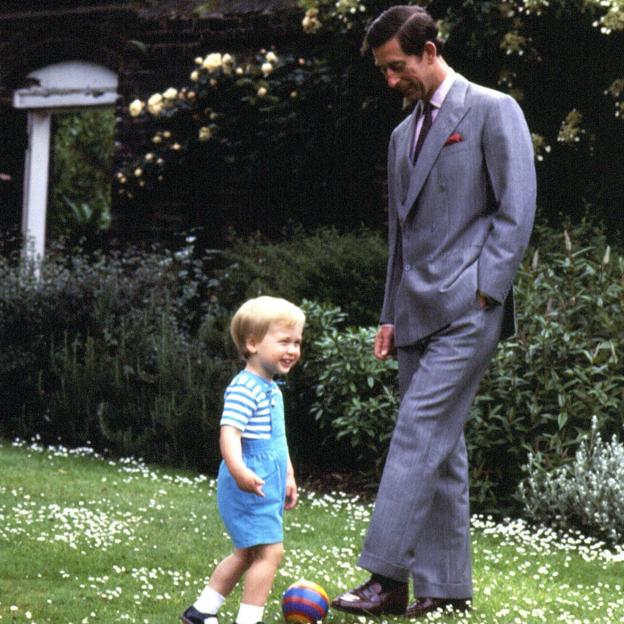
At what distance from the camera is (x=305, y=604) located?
4.48m

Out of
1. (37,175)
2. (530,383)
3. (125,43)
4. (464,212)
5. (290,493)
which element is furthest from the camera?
(37,175)

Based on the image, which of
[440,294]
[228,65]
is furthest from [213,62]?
[440,294]

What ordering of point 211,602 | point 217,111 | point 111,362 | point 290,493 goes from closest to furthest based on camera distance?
point 211,602 < point 290,493 < point 111,362 < point 217,111

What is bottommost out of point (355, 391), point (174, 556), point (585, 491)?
point (174, 556)

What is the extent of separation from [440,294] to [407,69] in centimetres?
78

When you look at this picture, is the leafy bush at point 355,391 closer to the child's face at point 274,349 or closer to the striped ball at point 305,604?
the striped ball at point 305,604

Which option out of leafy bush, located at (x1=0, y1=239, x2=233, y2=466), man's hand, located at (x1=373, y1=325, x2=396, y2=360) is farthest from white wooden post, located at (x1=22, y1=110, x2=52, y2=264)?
man's hand, located at (x1=373, y1=325, x2=396, y2=360)

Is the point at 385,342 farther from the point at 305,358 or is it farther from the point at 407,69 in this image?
the point at 305,358

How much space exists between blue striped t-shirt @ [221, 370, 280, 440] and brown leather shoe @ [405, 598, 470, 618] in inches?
35.4

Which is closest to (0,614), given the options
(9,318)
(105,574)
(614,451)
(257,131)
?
(105,574)

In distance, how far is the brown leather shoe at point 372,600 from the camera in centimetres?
468

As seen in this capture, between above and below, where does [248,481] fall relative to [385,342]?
below

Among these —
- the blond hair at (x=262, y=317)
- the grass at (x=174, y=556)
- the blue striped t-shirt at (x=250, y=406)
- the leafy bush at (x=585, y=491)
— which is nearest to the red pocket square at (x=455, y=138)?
the blond hair at (x=262, y=317)

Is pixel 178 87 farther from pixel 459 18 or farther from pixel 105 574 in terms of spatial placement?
pixel 105 574
